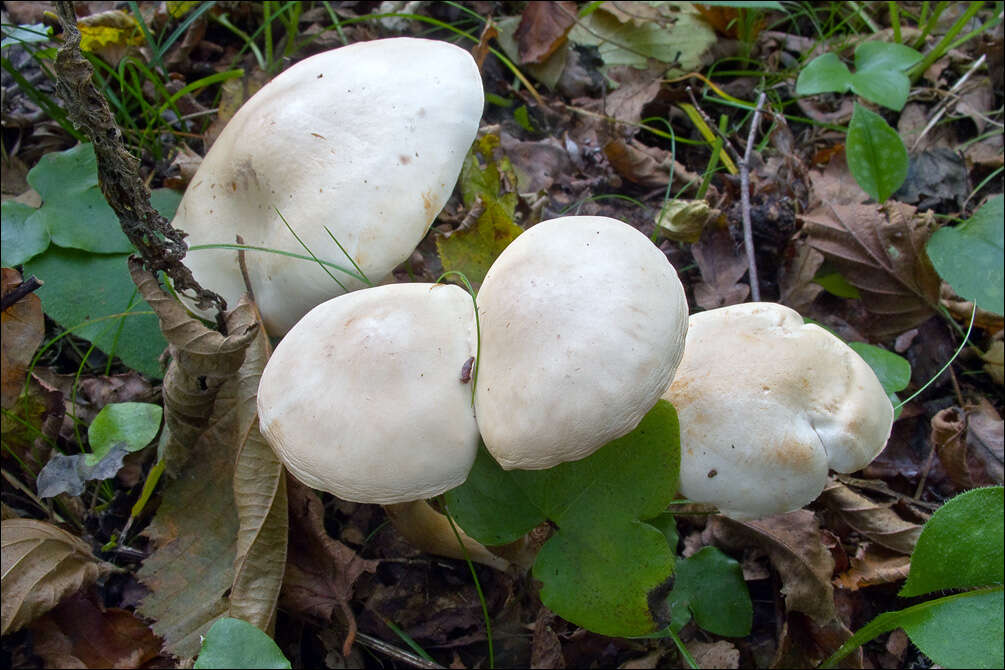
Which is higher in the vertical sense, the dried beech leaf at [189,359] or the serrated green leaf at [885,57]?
the serrated green leaf at [885,57]

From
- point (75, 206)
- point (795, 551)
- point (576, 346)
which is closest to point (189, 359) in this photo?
point (75, 206)

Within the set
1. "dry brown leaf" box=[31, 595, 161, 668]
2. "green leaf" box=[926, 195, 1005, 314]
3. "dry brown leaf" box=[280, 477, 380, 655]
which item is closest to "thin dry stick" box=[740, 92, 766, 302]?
"green leaf" box=[926, 195, 1005, 314]

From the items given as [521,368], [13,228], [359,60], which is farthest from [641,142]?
[13,228]

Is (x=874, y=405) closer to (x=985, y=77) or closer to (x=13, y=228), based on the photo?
(x=985, y=77)

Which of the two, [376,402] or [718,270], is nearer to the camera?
[376,402]

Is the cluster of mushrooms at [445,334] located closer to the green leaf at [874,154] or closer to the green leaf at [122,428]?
the green leaf at [122,428]

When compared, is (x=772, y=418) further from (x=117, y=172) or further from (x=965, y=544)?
(x=117, y=172)

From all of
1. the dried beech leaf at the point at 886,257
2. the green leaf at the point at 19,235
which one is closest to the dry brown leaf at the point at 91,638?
the green leaf at the point at 19,235
